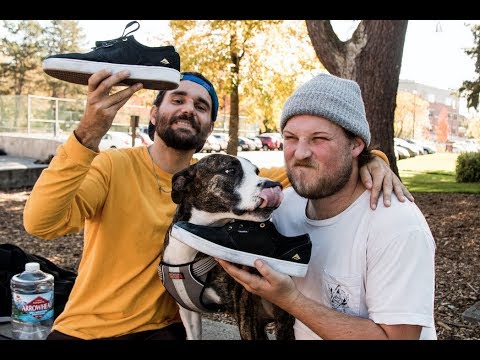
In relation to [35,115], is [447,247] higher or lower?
lower

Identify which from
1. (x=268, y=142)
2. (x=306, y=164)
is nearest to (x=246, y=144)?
(x=268, y=142)

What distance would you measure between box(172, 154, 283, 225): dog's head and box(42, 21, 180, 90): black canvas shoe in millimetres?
516

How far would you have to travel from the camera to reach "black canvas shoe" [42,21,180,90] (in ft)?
7.94

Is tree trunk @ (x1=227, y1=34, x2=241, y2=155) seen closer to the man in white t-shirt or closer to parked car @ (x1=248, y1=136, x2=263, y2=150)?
the man in white t-shirt

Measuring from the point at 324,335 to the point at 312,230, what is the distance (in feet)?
1.83

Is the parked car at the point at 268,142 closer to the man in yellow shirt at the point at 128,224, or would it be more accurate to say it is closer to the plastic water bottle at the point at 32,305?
the plastic water bottle at the point at 32,305

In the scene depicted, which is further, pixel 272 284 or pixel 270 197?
pixel 270 197

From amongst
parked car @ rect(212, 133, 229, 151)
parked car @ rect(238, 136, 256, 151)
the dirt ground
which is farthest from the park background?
parked car @ rect(238, 136, 256, 151)

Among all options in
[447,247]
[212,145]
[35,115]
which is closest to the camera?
[447,247]

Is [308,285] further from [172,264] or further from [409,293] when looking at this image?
[172,264]

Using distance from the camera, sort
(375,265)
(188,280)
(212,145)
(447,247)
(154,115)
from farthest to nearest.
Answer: (212,145) → (447,247) → (154,115) → (188,280) → (375,265)

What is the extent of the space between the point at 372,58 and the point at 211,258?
4855 millimetres

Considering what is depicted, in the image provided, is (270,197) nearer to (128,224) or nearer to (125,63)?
(128,224)

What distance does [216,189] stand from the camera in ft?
9.17
